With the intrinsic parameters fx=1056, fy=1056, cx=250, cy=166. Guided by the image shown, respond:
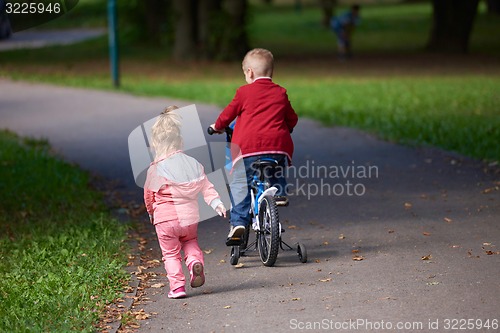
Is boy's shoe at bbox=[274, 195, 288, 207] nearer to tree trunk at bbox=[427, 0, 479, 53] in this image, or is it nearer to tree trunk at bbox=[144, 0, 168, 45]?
tree trunk at bbox=[427, 0, 479, 53]

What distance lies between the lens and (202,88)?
23375 mm

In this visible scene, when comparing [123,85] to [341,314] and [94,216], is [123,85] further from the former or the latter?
[341,314]

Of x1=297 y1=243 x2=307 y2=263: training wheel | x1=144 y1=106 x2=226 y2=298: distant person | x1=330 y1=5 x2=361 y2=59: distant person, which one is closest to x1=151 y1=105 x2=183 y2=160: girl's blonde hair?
x1=144 y1=106 x2=226 y2=298: distant person

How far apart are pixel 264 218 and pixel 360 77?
19559 mm

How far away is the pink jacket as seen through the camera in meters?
6.91

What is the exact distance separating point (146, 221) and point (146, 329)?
12.5 ft

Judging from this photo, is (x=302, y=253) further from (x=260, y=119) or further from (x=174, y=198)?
(x=174, y=198)

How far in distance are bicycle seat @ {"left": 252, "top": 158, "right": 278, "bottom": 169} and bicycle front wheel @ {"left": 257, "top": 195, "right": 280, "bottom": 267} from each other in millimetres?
217

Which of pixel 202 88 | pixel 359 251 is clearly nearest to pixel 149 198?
pixel 359 251

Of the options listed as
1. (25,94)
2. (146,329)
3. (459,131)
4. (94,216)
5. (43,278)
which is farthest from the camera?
(25,94)

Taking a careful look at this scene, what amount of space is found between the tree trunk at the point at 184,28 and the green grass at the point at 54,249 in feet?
66.2

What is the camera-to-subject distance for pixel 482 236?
27.8 feet

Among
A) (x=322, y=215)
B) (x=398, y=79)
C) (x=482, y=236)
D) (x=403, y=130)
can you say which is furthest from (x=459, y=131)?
(x=398, y=79)

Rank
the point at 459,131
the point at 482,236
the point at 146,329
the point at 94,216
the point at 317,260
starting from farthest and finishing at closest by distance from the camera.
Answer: the point at 459,131
the point at 94,216
the point at 482,236
the point at 317,260
the point at 146,329
